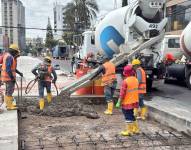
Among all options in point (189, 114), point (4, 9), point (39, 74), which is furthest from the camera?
point (4, 9)

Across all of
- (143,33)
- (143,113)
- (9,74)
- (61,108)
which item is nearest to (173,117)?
(143,113)

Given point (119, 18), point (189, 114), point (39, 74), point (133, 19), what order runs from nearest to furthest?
point (189, 114), point (39, 74), point (133, 19), point (119, 18)

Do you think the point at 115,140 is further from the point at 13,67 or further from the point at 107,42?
the point at 107,42

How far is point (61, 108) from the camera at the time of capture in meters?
10.5

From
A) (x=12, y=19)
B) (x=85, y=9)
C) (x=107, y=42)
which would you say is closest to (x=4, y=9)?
(x=12, y=19)

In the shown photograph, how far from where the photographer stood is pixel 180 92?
1458cm

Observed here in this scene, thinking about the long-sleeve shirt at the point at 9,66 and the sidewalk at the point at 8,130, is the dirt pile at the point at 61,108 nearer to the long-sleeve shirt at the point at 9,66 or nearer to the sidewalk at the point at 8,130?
the sidewalk at the point at 8,130

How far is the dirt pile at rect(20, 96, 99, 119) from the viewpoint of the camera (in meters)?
9.99

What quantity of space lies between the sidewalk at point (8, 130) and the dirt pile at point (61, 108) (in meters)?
0.91

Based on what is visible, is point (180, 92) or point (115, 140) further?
point (180, 92)

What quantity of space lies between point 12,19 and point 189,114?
7143cm

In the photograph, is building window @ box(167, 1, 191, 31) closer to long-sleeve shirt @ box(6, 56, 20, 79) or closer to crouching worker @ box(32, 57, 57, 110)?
crouching worker @ box(32, 57, 57, 110)

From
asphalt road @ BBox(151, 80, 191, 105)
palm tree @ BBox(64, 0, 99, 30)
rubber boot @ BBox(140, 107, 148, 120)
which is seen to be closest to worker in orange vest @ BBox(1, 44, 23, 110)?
rubber boot @ BBox(140, 107, 148, 120)

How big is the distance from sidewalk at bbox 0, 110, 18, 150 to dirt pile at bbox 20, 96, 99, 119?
906 millimetres
